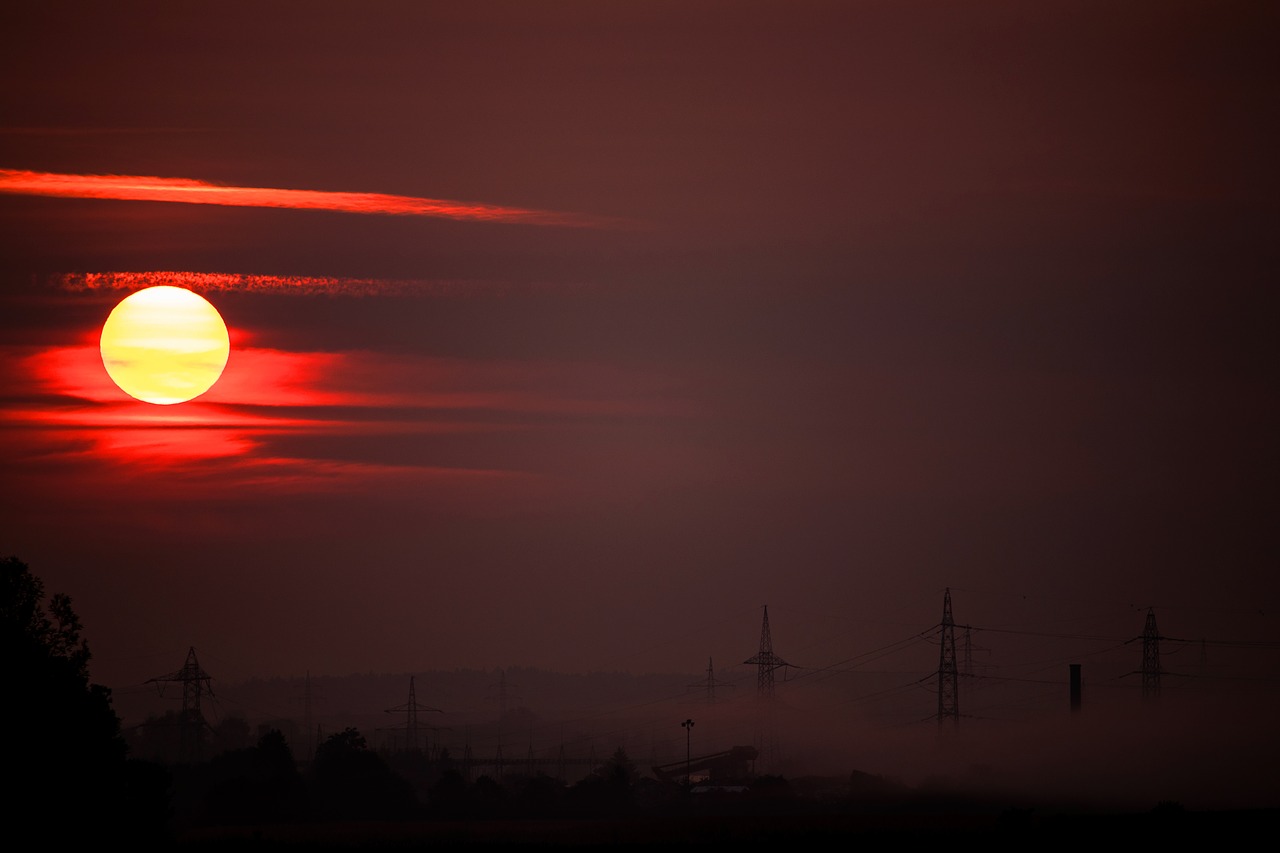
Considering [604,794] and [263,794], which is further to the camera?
[604,794]

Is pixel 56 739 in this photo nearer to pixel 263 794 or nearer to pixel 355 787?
pixel 263 794

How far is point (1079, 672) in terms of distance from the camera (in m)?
180

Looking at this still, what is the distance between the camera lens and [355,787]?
146750mm

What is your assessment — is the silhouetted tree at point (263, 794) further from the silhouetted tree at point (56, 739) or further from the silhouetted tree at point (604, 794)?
the silhouetted tree at point (56, 739)

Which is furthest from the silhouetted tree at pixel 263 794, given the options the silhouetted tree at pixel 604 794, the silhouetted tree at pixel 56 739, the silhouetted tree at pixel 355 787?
the silhouetted tree at pixel 56 739

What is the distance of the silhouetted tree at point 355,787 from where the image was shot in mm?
140500

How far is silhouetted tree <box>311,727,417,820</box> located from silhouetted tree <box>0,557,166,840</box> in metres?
58.8

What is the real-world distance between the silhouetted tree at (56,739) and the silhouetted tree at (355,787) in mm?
58830

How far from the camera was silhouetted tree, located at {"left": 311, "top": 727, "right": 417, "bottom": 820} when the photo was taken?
140500 millimetres

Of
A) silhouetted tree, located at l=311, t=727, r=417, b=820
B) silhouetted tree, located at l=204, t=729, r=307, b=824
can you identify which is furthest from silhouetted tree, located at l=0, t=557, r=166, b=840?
silhouetted tree, located at l=311, t=727, r=417, b=820

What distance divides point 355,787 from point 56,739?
7394 cm

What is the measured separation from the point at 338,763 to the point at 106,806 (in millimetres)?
76739

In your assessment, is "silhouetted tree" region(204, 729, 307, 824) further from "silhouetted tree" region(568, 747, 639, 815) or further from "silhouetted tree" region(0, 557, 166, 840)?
"silhouetted tree" region(0, 557, 166, 840)

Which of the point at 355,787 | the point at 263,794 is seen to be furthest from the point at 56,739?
the point at 355,787
